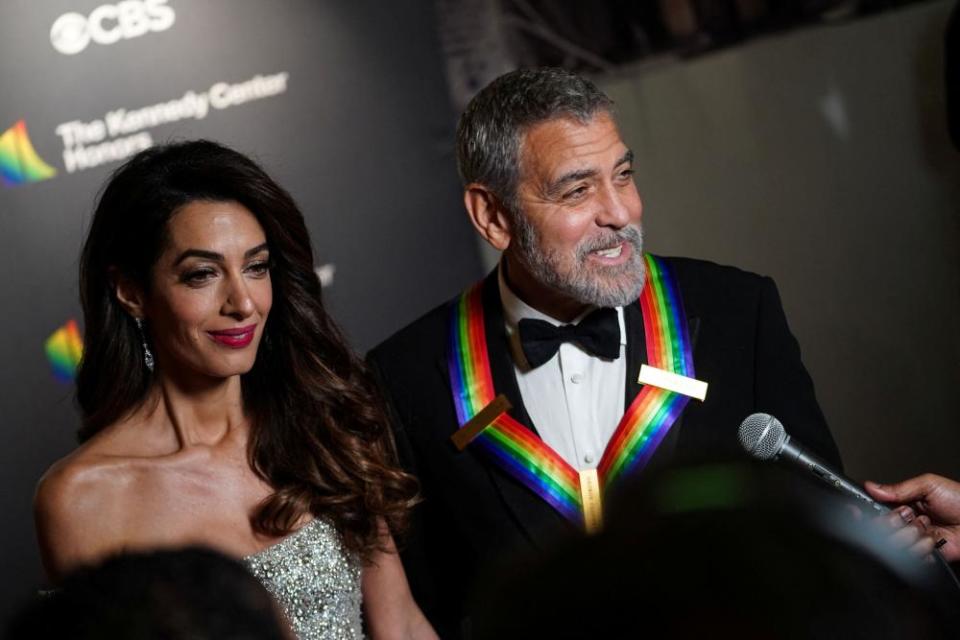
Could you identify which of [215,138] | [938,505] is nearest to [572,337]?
[938,505]

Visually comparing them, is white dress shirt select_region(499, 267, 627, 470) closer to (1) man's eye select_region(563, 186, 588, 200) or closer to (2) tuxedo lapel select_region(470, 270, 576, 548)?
(2) tuxedo lapel select_region(470, 270, 576, 548)

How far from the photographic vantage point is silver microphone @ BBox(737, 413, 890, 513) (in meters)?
1.83

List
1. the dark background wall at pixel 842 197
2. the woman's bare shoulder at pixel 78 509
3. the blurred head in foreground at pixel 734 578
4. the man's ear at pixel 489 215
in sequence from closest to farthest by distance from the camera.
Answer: the blurred head in foreground at pixel 734 578 < the woman's bare shoulder at pixel 78 509 < the man's ear at pixel 489 215 < the dark background wall at pixel 842 197

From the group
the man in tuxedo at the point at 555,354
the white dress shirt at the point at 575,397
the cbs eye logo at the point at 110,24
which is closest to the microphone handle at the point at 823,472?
the man in tuxedo at the point at 555,354

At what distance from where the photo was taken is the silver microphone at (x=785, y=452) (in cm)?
183

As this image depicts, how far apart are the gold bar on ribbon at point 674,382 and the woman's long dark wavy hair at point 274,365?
20.2 inches

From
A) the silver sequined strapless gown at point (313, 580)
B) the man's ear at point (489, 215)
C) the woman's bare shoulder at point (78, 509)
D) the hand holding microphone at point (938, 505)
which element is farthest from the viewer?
the man's ear at point (489, 215)

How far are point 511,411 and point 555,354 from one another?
145mm

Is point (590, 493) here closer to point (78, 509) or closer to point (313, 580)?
point (313, 580)

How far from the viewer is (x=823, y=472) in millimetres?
1848

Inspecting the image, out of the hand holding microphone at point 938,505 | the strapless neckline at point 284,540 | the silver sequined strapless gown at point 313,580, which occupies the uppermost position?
the hand holding microphone at point 938,505

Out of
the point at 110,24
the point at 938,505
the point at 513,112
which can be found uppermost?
the point at 110,24

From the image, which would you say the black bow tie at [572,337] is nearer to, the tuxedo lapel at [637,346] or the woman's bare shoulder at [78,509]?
the tuxedo lapel at [637,346]

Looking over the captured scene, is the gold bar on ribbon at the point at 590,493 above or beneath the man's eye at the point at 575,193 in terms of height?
beneath
